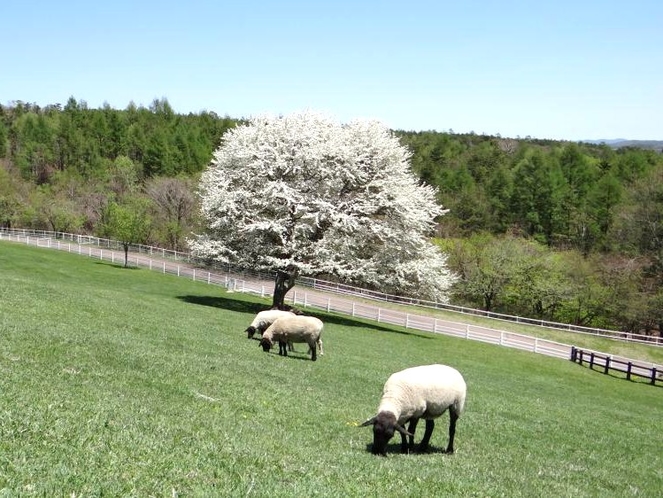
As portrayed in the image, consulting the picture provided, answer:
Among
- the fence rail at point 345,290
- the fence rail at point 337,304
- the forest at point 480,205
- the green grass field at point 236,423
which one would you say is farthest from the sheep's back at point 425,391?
the forest at point 480,205

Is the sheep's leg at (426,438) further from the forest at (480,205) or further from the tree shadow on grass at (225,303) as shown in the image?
the forest at (480,205)

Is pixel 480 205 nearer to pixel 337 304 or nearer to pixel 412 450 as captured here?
pixel 337 304

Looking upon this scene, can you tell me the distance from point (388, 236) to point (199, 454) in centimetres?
3418

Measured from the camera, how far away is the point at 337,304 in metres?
55.8

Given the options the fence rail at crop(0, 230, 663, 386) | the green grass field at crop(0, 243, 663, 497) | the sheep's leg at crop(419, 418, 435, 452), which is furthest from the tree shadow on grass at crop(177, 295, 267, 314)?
the sheep's leg at crop(419, 418, 435, 452)

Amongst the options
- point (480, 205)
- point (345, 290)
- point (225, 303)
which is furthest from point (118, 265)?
point (480, 205)

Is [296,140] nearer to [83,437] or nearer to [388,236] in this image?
[388,236]

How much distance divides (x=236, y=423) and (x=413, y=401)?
10.9ft

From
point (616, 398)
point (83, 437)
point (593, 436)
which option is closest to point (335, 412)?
point (83, 437)

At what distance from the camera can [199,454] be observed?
8.20 m

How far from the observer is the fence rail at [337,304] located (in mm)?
45500

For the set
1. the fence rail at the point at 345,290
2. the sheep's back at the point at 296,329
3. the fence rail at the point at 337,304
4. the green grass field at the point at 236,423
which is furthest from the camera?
the fence rail at the point at 345,290

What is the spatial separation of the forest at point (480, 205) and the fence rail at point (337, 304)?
4479 mm

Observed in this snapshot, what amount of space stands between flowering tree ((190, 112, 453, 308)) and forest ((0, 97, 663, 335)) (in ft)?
32.9
